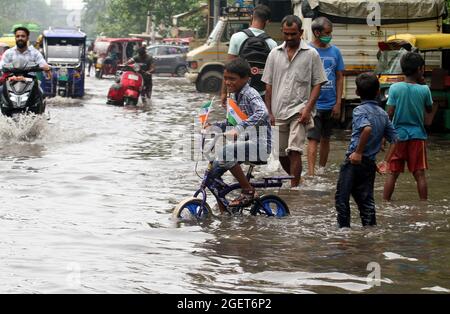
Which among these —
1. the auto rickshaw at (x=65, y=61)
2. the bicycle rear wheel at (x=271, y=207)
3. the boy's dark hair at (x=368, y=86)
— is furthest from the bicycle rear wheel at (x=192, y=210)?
the auto rickshaw at (x=65, y=61)

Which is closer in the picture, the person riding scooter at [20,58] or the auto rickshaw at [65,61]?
the person riding scooter at [20,58]

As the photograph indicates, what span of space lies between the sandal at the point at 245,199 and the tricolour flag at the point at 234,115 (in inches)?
22.9

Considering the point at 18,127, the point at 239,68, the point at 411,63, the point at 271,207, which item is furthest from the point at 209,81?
the point at 239,68

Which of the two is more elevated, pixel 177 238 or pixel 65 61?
pixel 65 61

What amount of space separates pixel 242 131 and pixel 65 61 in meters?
18.4

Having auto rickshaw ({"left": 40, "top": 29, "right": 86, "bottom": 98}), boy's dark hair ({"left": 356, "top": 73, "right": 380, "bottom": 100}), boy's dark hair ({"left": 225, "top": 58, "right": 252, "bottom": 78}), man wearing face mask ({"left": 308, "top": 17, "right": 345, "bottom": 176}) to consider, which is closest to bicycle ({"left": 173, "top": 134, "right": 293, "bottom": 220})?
boy's dark hair ({"left": 225, "top": 58, "right": 252, "bottom": 78})

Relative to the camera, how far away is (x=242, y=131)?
845 centimetres

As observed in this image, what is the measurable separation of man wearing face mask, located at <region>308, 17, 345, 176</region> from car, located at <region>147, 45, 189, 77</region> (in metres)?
35.4

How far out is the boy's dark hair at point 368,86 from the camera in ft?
26.1

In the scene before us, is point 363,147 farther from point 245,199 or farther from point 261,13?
point 261,13

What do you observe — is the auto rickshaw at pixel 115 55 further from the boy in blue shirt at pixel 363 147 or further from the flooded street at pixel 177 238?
the boy in blue shirt at pixel 363 147
